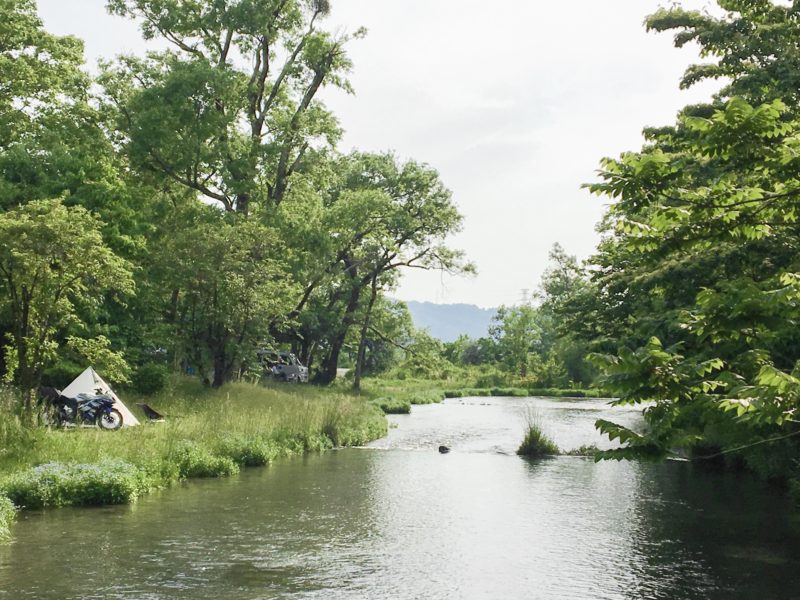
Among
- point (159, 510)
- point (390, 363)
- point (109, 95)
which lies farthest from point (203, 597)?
point (390, 363)

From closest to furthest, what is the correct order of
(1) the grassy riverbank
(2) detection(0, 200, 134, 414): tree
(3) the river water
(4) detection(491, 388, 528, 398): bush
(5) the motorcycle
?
(3) the river water → (1) the grassy riverbank → (2) detection(0, 200, 134, 414): tree → (5) the motorcycle → (4) detection(491, 388, 528, 398): bush

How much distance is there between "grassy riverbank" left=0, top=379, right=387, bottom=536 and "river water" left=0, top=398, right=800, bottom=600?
552 mm

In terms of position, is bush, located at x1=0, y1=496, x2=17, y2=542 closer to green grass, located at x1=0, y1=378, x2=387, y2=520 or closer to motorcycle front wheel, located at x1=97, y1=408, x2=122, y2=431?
green grass, located at x1=0, y1=378, x2=387, y2=520

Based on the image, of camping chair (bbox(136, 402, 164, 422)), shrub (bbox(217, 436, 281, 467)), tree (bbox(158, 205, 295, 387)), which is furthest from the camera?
tree (bbox(158, 205, 295, 387))

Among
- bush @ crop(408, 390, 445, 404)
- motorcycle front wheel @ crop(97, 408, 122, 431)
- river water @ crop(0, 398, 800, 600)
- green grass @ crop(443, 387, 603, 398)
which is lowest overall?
river water @ crop(0, 398, 800, 600)

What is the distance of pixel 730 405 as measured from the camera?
588 centimetres

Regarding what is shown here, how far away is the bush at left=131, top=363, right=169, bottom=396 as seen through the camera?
26.5 meters

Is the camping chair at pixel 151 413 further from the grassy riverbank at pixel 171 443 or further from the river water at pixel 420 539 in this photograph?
the river water at pixel 420 539

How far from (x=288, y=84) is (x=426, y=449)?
20331 mm

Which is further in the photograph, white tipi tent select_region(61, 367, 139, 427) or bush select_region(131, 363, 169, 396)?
bush select_region(131, 363, 169, 396)

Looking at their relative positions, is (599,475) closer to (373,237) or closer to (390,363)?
(373,237)

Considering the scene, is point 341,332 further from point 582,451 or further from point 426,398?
point 582,451

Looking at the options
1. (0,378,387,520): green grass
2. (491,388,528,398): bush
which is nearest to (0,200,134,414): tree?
(0,378,387,520): green grass

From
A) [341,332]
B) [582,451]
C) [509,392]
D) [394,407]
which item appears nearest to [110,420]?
[582,451]
